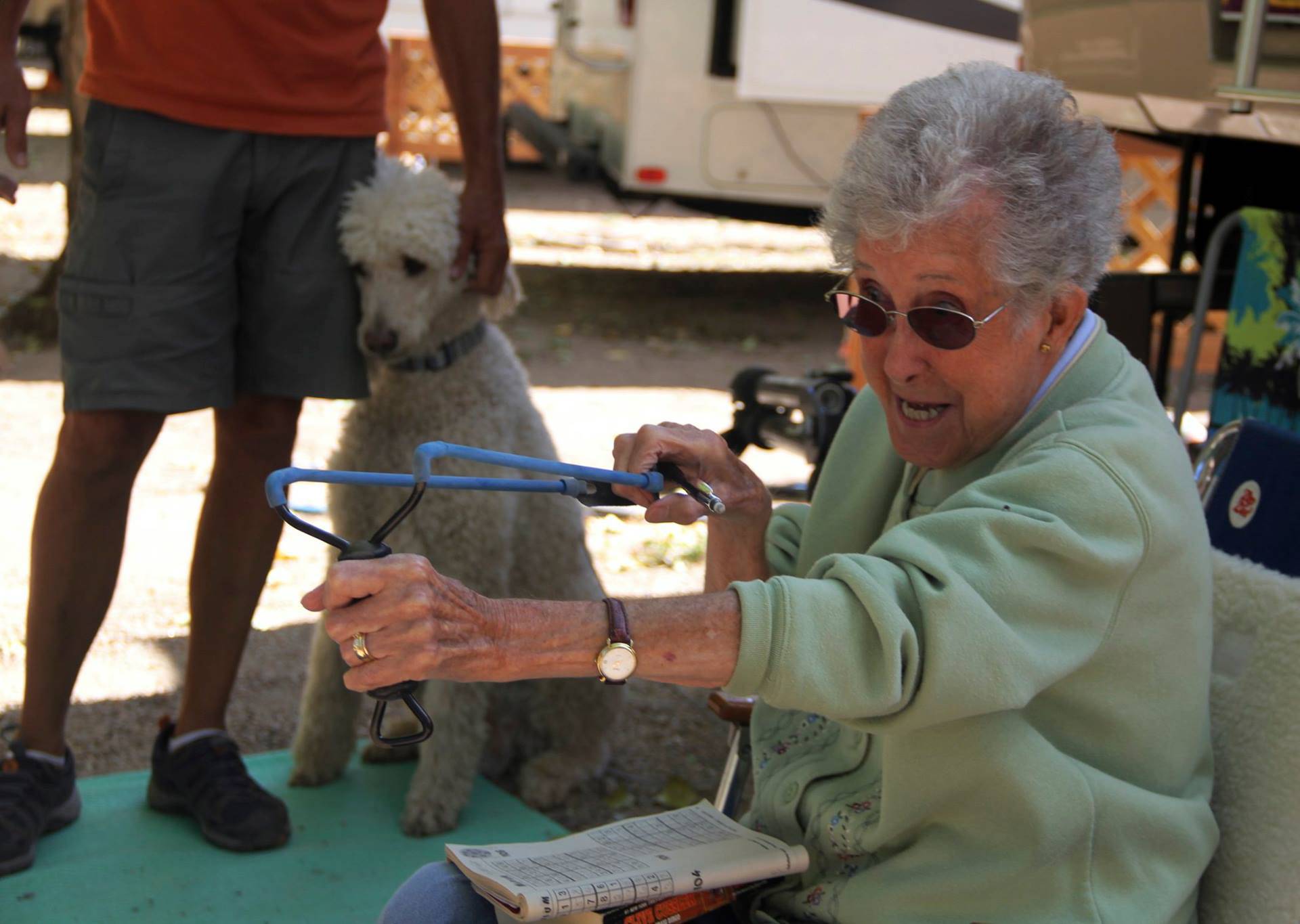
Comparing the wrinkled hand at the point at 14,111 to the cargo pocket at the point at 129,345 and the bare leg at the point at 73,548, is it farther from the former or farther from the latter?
the bare leg at the point at 73,548

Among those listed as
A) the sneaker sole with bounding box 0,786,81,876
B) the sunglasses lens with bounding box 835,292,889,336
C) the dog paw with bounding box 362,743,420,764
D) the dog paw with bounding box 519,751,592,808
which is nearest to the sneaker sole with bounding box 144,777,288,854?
the sneaker sole with bounding box 0,786,81,876

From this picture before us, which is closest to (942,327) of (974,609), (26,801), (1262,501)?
(974,609)

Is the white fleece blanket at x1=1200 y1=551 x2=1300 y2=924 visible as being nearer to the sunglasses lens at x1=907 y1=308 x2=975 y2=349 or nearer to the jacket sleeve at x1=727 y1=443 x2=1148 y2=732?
the jacket sleeve at x1=727 y1=443 x2=1148 y2=732

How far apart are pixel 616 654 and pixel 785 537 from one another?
2.44 ft

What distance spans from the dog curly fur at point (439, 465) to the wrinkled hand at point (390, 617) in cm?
163

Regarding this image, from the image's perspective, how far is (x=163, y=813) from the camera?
298cm

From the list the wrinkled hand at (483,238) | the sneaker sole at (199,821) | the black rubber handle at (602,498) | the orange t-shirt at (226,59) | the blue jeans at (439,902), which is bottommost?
the sneaker sole at (199,821)

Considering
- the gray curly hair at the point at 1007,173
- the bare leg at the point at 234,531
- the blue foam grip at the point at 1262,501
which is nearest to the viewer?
the gray curly hair at the point at 1007,173

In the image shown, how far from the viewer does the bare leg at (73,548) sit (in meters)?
2.65

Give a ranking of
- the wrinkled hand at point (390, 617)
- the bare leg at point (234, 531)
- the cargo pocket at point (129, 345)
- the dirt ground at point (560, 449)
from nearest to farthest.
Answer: the wrinkled hand at point (390, 617)
the cargo pocket at point (129, 345)
the bare leg at point (234, 531)
the dirt ground at point (560, 449)

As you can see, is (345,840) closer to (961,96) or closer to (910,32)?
(961,96)

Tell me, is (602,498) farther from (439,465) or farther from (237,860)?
(237,860)

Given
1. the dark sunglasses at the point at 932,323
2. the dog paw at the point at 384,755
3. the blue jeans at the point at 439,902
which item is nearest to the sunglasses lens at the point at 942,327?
the dark sunglasses at the point at 932,323

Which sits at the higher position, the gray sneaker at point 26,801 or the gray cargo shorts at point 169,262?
the gray cargo shorts at point 169,262
